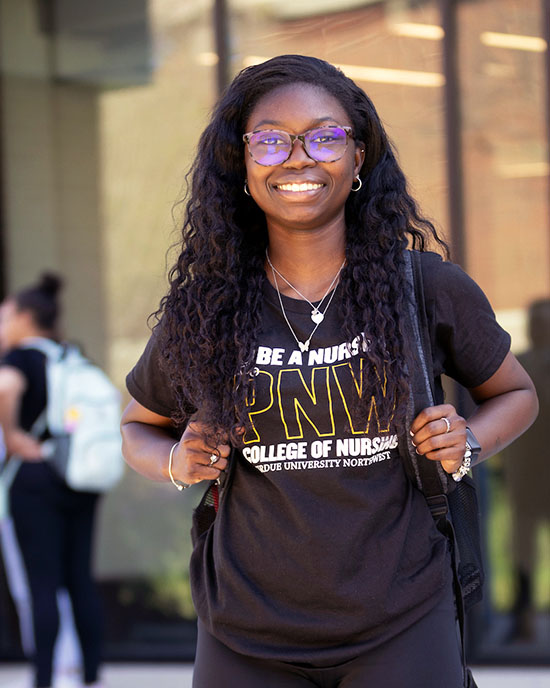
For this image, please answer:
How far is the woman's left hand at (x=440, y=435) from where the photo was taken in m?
1.98

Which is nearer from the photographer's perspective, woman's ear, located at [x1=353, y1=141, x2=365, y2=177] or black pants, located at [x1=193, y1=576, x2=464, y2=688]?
black pants, located at [x1=193, y1=576, x2=464, y2=688]

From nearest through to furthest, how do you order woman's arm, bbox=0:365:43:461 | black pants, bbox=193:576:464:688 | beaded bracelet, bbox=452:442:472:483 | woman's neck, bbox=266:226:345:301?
black pants, bbox=193:576:464:688 → beaded bracelet, bbox=452:442:472:483 → woman's neck, bbox=266:226:345:301 → woman's arm, bbox=0:365:43:461

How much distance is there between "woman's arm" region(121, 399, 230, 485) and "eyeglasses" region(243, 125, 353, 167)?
1.84 ft

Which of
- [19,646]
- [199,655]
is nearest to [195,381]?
[199,655]

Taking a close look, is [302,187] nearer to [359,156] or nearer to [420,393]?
[359,156]

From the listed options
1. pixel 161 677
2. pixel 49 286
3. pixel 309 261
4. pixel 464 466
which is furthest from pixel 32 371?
pixel 464 466

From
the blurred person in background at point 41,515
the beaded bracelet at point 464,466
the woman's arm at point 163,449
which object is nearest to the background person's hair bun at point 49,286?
the blurred person in background at point 41,515

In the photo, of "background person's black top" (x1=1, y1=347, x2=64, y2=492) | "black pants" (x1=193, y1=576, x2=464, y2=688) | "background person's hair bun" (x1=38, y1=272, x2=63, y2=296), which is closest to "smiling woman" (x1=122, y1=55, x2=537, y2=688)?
"black pants" (x1=193, y1=576, x2=464, y2=688)

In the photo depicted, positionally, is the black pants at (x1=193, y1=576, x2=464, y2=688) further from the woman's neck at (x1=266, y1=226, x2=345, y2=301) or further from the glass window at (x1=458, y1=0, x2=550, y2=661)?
the glass window at (x1=458, y1=0, x2=550, y2=661)

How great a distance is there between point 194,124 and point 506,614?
3071 millimetres

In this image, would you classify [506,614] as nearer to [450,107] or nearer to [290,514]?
[450,107]

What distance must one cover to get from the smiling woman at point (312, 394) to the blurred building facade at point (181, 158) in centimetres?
293

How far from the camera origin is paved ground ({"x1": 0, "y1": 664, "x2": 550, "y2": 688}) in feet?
16.7

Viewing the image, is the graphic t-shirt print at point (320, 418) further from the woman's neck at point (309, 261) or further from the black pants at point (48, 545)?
the black pants at point (48, 545)
